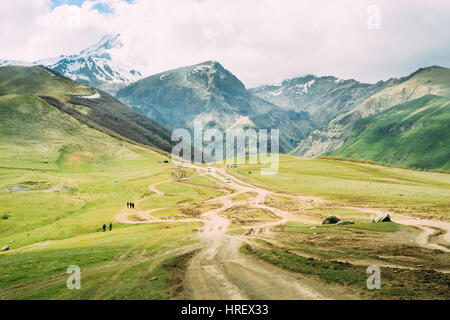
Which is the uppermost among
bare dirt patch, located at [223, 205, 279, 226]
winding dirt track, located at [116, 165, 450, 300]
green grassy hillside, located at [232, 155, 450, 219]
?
winding dirt track, located at [116, 165, 450, 300]

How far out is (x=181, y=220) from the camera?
194 feet

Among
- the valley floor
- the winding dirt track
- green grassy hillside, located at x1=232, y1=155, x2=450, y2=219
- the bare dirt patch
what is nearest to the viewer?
the winding dirt track

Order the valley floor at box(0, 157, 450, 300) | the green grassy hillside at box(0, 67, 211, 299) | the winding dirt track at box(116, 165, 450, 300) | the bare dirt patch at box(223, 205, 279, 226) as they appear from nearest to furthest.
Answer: the winding dirt track at box(116, 165, 450, 300)
the valley floor at box(0, 157, 450, 300)
the green grassy hillside at box(0, 67, 211, 299)
the bare dirt patch at box(223, 205, 279, 226)

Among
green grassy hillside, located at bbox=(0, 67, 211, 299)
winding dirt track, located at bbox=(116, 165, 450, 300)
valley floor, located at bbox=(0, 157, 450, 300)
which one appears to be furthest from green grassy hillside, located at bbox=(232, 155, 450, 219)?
green grassy hillside, located at bbox=(0, 67, 211, 299)

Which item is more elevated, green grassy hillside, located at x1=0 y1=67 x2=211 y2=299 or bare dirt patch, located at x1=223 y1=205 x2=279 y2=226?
green grassy hillside, located at x1=0 y1=67 x2=211 y2=299

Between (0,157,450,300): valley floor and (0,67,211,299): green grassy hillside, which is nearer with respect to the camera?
(0,157,450,300): valley floor

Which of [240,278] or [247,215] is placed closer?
[240,278]

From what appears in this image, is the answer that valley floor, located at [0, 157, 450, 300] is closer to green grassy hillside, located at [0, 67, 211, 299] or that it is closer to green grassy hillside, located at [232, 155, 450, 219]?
green grassy hillside, located at [0, 67, 211, 299]

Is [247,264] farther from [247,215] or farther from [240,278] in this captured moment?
[247,215]

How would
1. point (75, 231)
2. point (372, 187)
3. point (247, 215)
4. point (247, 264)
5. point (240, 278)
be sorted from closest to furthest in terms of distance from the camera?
point (240, 278) < point (247, 264) < point (75, 231) < point (247, 215) < point (372, 187)

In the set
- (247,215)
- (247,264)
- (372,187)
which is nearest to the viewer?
(247,264)

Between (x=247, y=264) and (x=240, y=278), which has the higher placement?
(x=240, y=278)

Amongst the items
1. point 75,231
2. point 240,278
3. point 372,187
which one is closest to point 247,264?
point 240,278
